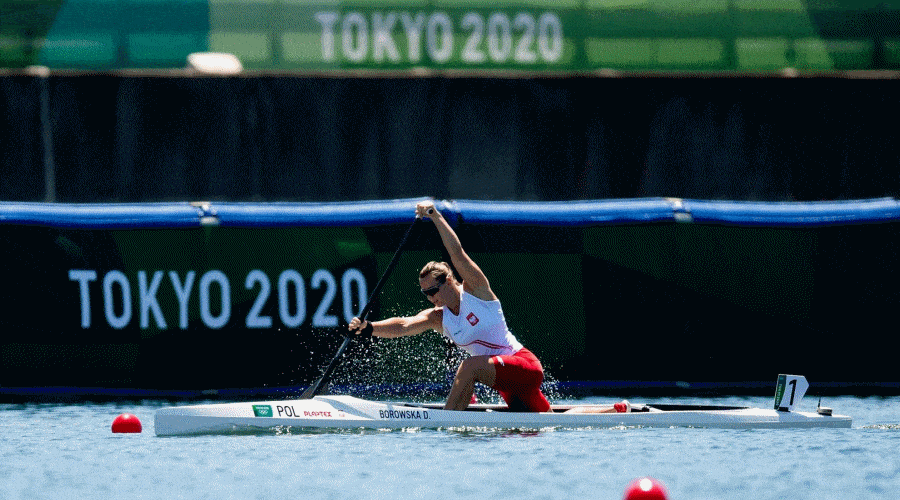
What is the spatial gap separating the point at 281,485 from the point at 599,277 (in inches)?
219

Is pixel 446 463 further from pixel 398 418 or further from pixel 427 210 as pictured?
pixel 427 210

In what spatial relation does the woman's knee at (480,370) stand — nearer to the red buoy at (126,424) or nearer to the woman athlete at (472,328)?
the woman athlete at (472,328)

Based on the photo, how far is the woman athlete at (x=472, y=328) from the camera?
11469mm

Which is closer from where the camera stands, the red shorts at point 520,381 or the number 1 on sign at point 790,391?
the red shorts at point 520,381

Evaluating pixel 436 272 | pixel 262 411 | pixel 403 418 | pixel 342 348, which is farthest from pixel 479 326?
pixel 262 411

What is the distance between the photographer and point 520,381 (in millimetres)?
11570

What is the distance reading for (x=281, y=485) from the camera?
8984 mm

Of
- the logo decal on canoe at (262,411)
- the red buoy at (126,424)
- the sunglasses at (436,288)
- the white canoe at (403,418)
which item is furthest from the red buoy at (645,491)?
the red buoy at (126,424)

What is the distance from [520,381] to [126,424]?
9.23 feet

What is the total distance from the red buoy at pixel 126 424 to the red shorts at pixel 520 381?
256 centimetres

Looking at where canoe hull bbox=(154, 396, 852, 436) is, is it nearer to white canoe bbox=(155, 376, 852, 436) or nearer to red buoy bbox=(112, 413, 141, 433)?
white canoe bbox=(155, 376, 852, 436)

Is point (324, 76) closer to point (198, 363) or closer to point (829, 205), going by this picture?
point (198, 363)

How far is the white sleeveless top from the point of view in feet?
37.8

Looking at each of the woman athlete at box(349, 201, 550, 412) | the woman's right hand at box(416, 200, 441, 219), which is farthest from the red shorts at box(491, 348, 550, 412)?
the woman's right hand at box(416, 200, 441, 219)
